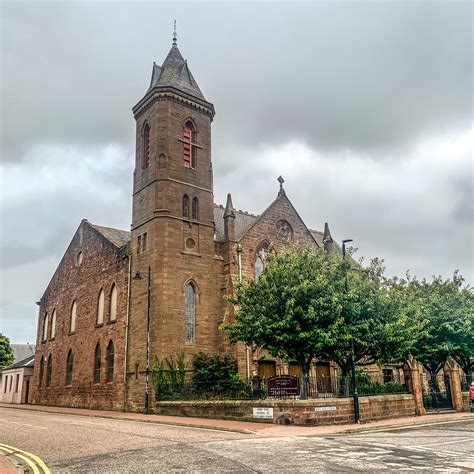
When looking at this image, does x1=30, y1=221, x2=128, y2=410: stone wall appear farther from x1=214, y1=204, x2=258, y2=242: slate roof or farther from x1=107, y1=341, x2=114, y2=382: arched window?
x1=214, y1=204, x2=258, y2=242: slate roof

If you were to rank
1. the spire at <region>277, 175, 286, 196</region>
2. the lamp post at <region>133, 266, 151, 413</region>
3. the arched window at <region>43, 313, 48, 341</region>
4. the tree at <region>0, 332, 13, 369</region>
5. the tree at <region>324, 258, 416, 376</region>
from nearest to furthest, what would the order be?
the tree at <region>324, 258, 416, 376</region>
the lamp post at <region>133, 266, 151, 413</region>
the spire at <region>277, 175, 286, 196</region>
the arched window at <region>43, 313, 48, 341</region>
the tree at <region>0, 332, 13, 369</region>

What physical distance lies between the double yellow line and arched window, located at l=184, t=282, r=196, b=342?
17.5 meters

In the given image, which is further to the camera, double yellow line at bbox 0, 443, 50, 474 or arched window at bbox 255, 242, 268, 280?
arched window at bbox 255, 242, 268, 280

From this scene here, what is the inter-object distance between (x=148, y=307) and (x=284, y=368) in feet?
33.4

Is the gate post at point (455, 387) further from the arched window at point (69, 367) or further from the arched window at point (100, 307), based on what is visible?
the arched window at point (69, 367)

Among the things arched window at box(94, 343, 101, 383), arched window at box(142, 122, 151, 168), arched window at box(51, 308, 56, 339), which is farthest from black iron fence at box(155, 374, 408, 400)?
arched window at box(51, 308, 56, 339)

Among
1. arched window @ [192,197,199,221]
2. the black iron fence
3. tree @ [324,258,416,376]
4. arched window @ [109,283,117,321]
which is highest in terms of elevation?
arched window @ [192,197,199,221]

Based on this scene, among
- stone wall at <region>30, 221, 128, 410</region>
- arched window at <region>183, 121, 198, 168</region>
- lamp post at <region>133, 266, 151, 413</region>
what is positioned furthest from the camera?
arched window at <region>183, 121, 198, 168</region>

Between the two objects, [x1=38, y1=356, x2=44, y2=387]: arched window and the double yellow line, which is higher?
[x1=38, y1=356, x2=44, y2=387]: arched window

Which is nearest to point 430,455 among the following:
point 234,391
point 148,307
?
point 234,391

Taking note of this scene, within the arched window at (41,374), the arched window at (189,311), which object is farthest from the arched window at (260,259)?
the arched window at (41,374)

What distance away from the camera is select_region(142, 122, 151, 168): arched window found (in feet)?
118

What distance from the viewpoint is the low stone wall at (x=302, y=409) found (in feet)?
65.7

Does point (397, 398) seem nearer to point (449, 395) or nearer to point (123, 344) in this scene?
point (449, 395)
